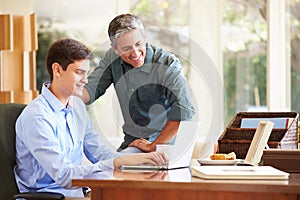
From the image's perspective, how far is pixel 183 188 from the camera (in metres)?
2.08

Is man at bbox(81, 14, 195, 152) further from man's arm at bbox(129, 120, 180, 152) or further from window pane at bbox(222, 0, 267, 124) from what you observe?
window pane at bbox(222, 0, 267, 124)

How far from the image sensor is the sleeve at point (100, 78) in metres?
3.10

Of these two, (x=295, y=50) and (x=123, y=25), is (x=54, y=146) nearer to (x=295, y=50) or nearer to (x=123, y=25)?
(x=123, y=25)

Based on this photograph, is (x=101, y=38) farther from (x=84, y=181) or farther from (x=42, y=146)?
(x=84, y=181)

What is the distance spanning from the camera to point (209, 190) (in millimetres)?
2070

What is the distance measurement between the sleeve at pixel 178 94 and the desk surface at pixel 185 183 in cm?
55

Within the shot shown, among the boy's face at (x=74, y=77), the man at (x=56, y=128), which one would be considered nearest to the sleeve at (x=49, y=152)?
the man at (x=56, y=128)

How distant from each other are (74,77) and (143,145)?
15.2 inches

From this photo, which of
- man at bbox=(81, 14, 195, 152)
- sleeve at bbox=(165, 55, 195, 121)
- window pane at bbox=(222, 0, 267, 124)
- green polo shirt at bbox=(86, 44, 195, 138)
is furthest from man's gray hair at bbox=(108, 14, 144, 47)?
window pane at bbox=(222, 0, 267, 124)

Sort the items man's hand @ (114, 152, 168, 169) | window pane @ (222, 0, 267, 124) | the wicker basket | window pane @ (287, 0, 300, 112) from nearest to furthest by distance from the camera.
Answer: man's hand @ (114, 152, 168, 169)
the wicker basket
window pane @ (287, 0, 300, 112)
window pane @ (222, 0, 267, 124)

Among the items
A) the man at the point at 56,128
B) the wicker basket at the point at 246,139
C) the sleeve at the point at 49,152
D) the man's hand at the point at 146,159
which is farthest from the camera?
the wicker basket at the point at 246,139

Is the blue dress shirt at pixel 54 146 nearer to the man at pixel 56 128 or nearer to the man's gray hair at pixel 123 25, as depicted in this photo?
the man at pixel 56 128

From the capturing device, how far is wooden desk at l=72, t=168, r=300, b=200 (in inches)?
80.2

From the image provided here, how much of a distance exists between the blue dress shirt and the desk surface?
0.38 meters
